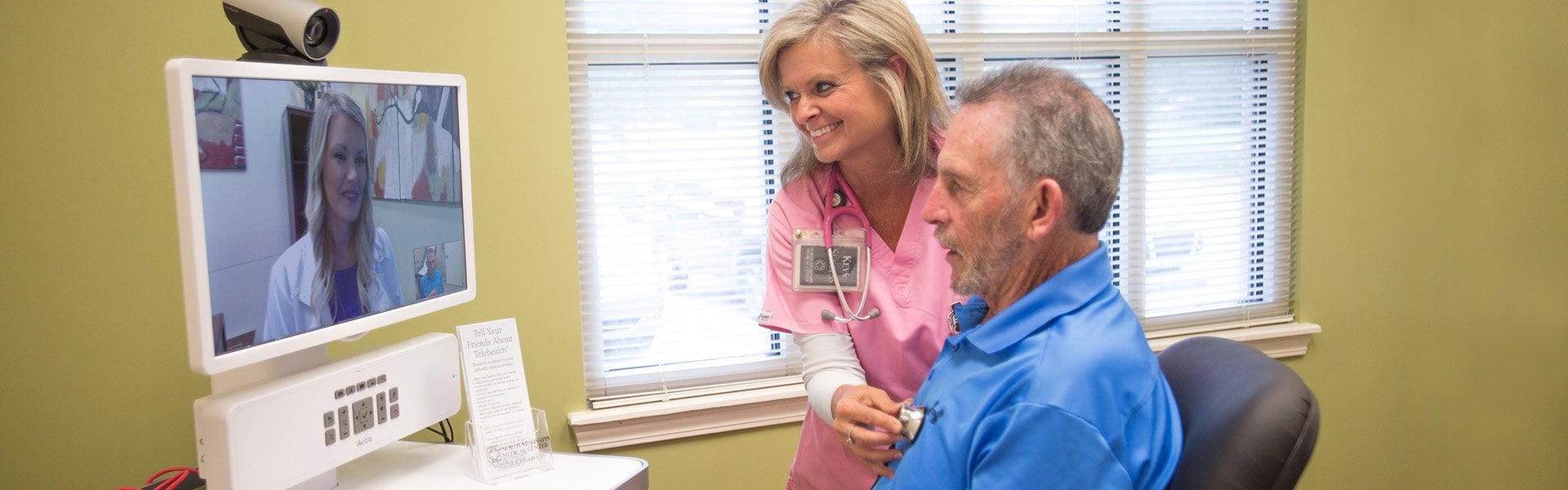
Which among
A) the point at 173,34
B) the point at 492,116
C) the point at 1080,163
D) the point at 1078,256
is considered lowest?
the point at 1078,256

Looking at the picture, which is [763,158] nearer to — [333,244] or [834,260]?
[834,260]

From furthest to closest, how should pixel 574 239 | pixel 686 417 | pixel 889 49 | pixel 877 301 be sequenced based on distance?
pixel 686 417 → pixel 574 239 → pixel 877 301 → pixel 889 49

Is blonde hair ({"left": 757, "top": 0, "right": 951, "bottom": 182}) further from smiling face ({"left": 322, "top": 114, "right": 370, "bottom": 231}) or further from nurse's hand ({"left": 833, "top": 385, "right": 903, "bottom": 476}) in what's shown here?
smiling face ({"left": 322, "top": 114, "right": 370, "bottom": 231})

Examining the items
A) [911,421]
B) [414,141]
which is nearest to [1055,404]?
[911,421]

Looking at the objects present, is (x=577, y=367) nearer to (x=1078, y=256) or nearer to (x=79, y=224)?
(x=79, y=224)

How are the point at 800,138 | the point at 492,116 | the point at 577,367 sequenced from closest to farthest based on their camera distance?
the point at 800,138, the point at 492,116, the point at 577,367

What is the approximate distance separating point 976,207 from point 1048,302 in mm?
145

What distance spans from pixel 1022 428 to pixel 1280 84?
7.72 ft

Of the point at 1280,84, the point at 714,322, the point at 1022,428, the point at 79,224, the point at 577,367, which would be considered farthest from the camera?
the point at 1280,84

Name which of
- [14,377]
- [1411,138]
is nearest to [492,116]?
[14,377]

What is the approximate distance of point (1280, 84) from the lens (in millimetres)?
2990

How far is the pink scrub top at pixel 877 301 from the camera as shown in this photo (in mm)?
1611

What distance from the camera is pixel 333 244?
55.2 inches

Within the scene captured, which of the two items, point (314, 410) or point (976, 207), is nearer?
point (976, 207)
